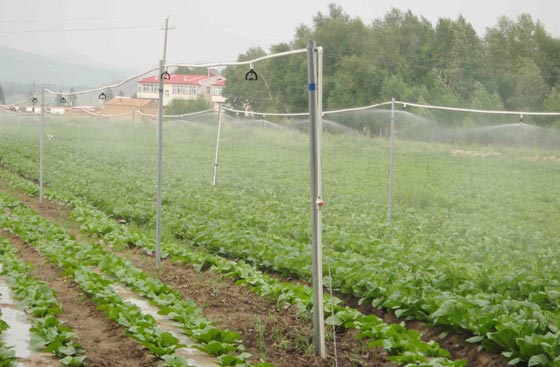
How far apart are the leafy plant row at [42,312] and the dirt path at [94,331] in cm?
13

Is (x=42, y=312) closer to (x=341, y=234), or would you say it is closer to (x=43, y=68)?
(x=341, y=234)

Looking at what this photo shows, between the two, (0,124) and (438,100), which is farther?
(0,124)

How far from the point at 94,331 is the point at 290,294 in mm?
1989

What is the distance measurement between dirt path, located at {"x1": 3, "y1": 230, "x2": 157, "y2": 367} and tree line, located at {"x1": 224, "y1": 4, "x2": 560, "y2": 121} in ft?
91.8

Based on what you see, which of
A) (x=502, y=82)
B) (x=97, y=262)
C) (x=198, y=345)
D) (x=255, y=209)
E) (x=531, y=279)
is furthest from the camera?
(x=502, y=82)

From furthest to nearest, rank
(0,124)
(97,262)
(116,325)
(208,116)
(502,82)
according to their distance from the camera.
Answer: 1. (0,124)
2. (502,82)
3. (208,116)
4. (97,262)
5. (116,325)

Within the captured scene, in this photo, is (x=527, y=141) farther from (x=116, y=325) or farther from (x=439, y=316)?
(x=116, y=325)

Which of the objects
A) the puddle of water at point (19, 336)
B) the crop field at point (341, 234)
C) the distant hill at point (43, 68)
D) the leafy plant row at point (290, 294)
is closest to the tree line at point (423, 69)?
the crop field at point (341, 234)

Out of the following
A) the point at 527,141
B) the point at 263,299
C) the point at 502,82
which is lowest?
the point at 263,299

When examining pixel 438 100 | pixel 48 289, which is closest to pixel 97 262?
pixel 48 289

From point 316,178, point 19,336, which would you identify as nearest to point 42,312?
point 19,336

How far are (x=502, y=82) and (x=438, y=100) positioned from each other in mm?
3225

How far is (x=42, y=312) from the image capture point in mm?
7168

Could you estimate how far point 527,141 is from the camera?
15.6 m
